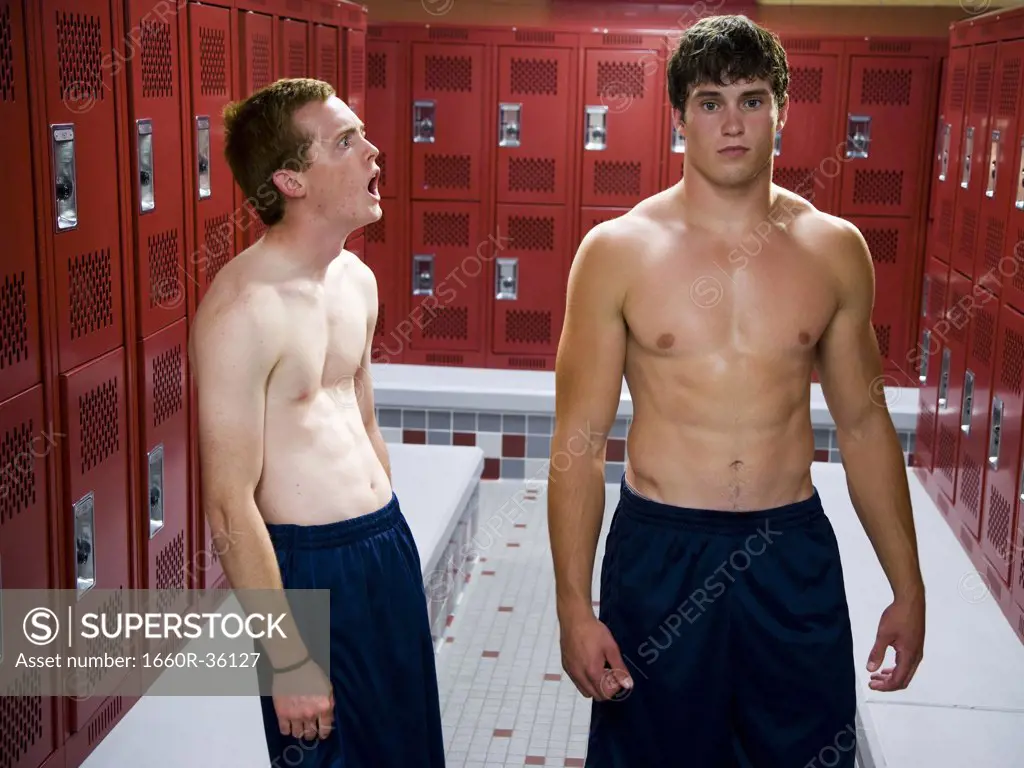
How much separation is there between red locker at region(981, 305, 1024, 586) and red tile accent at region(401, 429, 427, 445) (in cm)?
241

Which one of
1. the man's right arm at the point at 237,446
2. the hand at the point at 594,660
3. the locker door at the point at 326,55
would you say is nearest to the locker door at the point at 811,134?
the locker door at the point at 326,55

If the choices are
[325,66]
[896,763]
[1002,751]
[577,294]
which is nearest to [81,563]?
[577,294]

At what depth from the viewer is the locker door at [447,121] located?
586 cm

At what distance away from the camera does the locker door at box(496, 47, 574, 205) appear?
5820 millimetres

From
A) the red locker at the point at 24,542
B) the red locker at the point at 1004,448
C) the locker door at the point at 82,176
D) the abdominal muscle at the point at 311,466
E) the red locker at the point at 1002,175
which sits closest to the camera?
the abdominal muscle at the point at 311,466

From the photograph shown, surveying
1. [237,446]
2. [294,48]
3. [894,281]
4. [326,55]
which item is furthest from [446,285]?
[237,446]

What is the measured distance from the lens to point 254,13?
3525 millimetres

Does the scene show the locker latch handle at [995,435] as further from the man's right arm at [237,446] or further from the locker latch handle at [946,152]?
the man's right arm at [237,446]

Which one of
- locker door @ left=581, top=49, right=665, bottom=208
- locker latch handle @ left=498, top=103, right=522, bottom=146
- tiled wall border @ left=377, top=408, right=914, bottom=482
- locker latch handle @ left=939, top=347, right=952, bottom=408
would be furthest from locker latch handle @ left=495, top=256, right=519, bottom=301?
locker latch handle @ left=939, top=347, right=952, bottom=408

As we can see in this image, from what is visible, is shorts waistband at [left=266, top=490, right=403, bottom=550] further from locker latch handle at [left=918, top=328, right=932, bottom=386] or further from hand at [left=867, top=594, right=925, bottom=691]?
locker latch handle at [left=918, top=328, right=932, bottom=386]

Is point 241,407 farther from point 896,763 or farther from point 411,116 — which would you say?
point 411,116

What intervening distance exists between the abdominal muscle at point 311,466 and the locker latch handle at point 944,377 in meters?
2.69

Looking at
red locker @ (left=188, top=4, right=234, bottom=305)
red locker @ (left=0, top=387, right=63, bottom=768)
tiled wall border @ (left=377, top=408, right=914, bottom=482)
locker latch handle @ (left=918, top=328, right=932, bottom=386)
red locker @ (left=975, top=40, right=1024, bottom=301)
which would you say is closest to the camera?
red locker @ (left=0, top=387, right=63, bottom=768)

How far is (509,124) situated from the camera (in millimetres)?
5895
